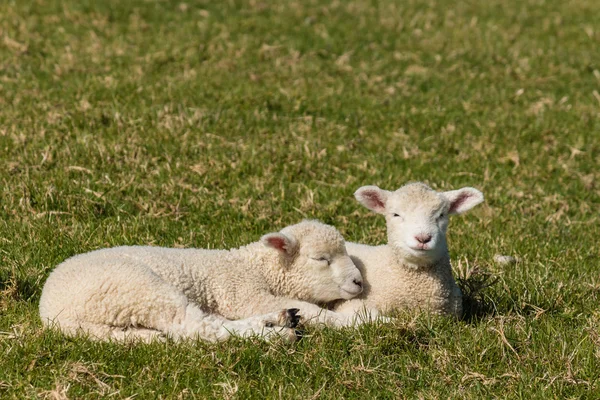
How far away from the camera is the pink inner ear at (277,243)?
6.51 metres

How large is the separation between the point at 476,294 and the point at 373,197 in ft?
3.62

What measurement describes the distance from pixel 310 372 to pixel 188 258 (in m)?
1.53

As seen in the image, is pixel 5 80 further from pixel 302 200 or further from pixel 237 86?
pixel 302 200

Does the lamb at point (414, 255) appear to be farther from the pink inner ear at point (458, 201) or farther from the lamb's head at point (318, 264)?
the lamb's head at point (318, 264)

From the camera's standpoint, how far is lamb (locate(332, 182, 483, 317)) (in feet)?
20.4

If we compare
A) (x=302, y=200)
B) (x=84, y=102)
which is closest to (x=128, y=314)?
(x=302, y=200)

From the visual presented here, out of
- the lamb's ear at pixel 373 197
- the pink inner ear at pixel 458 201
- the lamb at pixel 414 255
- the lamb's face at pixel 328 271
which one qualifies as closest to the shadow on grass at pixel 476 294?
the lamb at pixel 414 255

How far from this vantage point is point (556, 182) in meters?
10.1

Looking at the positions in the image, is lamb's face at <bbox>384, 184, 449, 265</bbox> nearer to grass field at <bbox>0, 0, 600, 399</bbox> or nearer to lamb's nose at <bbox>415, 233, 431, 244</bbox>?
lamb's nose at <bbox>415, 233, 431, 244</bbox>

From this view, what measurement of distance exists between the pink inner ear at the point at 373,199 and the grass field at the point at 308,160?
100cm

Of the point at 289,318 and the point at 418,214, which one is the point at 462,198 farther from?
the point at 289,318

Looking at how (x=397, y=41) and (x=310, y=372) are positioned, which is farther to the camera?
(x=397, y=41)

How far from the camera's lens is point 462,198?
6.58 m

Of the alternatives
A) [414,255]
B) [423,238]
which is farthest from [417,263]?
[423,238]
